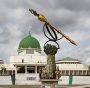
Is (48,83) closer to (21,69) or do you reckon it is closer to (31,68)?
(31,68)

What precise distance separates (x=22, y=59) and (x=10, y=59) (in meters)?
6.54

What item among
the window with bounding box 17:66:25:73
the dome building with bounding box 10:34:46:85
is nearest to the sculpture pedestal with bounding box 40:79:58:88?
the dome building with bounding box 10:34:46:85

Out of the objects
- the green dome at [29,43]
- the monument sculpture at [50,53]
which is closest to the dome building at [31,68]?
the green dome at [29,43]

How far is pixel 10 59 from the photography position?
95.0 metres

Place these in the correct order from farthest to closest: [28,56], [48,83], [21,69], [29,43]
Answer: [29,43], [28,56], [21,69], [48,83]

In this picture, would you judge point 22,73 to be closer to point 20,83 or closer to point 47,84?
point 20,83

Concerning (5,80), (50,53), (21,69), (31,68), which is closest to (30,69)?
(31,68)

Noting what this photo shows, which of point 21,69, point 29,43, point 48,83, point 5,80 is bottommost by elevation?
point 5,80

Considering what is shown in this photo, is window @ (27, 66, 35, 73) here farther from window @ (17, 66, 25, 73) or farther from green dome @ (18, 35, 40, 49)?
green dome @ (18, 35, 40, 49)

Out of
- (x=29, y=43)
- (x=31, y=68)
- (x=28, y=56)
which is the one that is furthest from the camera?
(x=29, y=43)

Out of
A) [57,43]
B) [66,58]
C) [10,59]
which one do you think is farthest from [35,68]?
[66,58]

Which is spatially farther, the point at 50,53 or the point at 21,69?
the point at 21,69

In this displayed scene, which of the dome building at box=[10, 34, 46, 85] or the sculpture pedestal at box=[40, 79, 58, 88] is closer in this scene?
the sculpture pedestal at box=[40, 79, 58, 88]

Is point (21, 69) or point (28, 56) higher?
point (28, 56)
